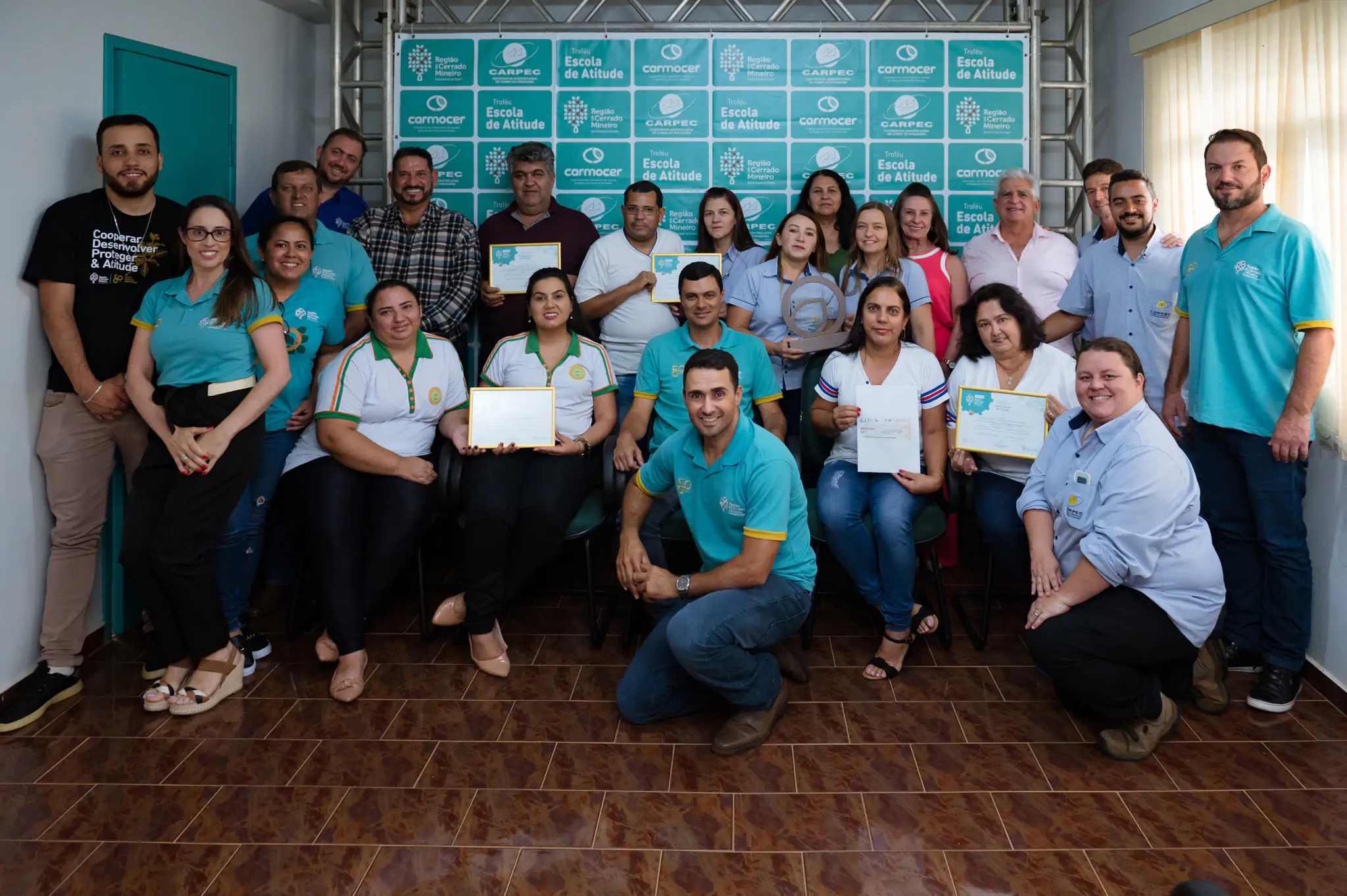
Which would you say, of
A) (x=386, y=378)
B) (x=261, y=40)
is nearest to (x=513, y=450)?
(x=386, y=378)

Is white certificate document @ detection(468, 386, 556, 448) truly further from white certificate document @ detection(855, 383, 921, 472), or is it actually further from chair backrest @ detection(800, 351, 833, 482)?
white certificate document @ detection(855, 383, 921, 472)

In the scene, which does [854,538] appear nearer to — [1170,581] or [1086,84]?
[1170,581]

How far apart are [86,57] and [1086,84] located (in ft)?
15.3

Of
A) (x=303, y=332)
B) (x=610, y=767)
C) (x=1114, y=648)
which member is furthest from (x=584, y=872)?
(x=303, y=332)

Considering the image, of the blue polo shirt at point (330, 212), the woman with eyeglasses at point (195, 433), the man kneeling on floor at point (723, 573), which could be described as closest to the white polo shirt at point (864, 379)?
the man kneeling on floor at point (723, 573)

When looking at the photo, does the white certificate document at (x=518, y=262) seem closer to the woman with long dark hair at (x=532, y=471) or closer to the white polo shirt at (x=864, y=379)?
the woman with long dark hair at (x=532, y=471)

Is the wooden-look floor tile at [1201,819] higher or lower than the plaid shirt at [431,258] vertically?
lower

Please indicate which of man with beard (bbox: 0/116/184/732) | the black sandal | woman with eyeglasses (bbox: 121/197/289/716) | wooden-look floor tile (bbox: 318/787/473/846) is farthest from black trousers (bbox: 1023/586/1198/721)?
man with beard (bbox: 0/116/184/732)

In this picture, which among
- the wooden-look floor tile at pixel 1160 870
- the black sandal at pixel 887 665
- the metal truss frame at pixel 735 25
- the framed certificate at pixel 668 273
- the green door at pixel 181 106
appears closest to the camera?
the wooden-look floor tile at pixel 1160 870

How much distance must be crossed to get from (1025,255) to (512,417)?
2.42m

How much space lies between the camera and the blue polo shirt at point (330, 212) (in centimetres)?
440

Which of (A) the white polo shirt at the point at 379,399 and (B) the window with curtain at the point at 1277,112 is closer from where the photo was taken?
(B) the window with curtain at the point at 1277,112

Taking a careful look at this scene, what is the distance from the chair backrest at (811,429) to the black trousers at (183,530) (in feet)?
7.14

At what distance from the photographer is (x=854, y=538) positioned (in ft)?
11.3
